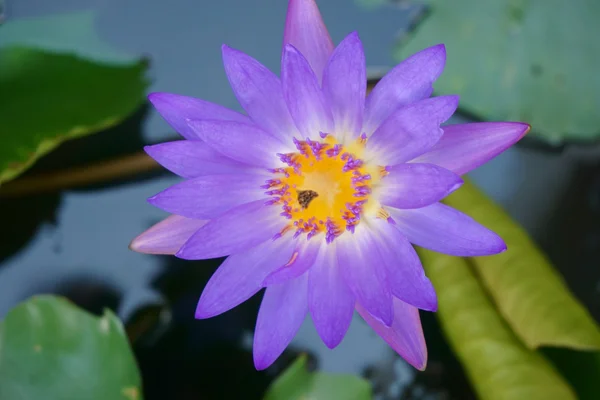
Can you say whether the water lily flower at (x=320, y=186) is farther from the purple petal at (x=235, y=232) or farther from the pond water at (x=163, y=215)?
the pond water at (x=163, y=215)

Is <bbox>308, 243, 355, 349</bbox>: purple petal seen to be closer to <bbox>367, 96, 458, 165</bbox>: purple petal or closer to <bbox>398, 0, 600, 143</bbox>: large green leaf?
<bbox>367, 96, 458, 165</bbox>: purple petal

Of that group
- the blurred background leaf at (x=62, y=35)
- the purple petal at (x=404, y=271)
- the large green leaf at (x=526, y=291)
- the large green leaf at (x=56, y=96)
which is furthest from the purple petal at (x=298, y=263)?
the blurred background leaf at (x=62, y=35)

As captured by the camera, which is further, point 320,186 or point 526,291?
point 526,291

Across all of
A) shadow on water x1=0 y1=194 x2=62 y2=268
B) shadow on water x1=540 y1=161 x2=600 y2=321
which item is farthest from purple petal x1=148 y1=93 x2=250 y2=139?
shadow on water x1=540 y1=161 x2=600 y2=321

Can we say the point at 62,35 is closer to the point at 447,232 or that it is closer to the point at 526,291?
the point at 447,232

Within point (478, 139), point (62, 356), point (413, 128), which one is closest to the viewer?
point (413, 128)

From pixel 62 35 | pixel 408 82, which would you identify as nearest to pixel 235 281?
pixel 408 82
